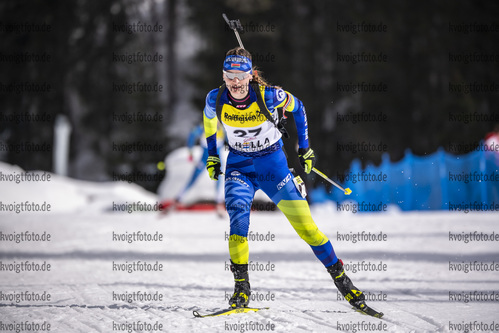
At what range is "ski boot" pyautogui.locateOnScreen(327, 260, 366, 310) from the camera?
15.6 feet

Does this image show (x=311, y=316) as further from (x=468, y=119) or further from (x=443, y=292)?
(x=468, y=119)

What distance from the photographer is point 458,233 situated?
9836mm

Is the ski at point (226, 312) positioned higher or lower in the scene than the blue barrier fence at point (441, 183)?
lower

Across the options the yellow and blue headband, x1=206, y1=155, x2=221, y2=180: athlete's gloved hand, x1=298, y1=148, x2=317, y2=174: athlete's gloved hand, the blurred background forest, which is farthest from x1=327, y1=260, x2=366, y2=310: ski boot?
the blurred background forest

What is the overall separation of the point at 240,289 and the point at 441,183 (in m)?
9.96

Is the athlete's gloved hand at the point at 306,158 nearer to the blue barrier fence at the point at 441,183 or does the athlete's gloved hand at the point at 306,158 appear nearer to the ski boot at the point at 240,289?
the ski boot at the point at 240,289

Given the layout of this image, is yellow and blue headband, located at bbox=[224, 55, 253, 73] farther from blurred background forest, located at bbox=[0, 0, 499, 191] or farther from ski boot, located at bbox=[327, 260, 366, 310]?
blurred background forest, located at bbox=[0, 0, 499, 191]

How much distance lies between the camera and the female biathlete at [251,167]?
4.83 m

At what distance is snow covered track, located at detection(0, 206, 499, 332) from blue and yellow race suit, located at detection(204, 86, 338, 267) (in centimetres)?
61

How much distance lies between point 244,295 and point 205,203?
45.5 feet

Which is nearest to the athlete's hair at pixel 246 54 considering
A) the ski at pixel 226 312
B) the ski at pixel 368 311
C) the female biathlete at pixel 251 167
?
the female biathlete at pixel 251 167

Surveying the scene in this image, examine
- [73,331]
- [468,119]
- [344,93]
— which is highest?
[344,93]

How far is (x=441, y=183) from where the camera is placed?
538 inches

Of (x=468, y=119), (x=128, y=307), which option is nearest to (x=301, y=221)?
(x=128, y=307)
